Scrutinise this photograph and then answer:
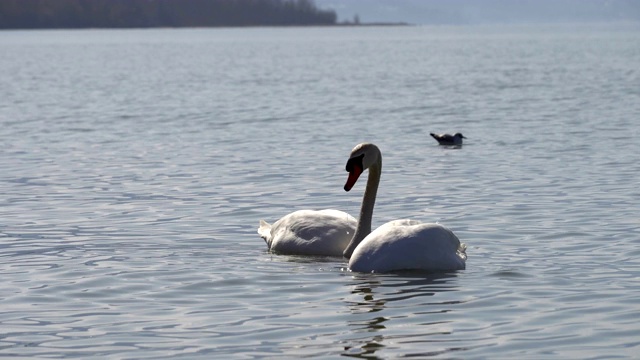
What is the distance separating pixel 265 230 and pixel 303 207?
260 centimetres

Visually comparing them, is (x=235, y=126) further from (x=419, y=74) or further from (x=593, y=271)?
(x=419, y=74)

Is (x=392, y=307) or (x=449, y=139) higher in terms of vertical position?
(x=392, y=307)

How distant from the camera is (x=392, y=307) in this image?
10922mm

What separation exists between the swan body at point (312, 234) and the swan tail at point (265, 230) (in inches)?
1.4

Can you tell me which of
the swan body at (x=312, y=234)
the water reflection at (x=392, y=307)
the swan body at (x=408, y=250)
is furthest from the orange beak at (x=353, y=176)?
the water reflection at (x=392, y=307)

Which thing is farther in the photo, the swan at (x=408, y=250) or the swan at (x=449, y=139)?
the swan at (x=449, y=139)

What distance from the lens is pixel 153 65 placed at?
71250 mm

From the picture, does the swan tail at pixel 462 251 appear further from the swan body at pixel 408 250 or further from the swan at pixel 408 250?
the swan body at pixel 408 250

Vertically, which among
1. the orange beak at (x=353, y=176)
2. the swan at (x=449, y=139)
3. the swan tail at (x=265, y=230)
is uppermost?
the orange beak at (x=353, y=176)

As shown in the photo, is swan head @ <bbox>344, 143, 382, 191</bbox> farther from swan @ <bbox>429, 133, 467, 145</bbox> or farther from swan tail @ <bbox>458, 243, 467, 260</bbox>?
swan @ <bbox>429, 133, 467, 145</bbox>

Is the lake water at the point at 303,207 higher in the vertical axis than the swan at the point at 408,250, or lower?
lower

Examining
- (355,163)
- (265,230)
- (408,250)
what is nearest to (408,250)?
(408,250)

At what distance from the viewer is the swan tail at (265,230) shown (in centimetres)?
1408

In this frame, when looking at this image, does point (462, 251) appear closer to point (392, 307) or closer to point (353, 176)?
point (353, 176)
